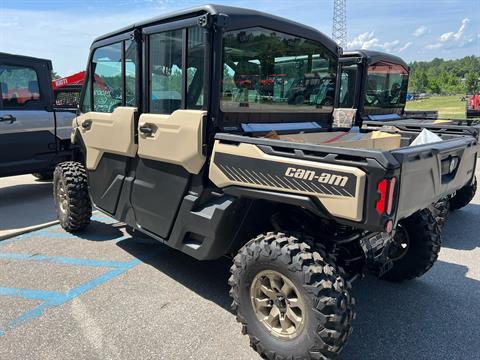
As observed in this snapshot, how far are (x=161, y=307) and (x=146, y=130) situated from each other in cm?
148

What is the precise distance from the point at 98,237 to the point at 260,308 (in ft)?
9.52

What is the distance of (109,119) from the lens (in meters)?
4.02

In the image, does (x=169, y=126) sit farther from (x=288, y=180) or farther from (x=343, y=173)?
(x=343, y=173)

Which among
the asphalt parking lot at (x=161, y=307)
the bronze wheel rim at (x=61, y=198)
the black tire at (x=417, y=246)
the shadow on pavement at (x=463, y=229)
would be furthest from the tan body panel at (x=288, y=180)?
the shadow on pavement at (x=463, y=229)

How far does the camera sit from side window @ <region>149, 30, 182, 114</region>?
10.6ft

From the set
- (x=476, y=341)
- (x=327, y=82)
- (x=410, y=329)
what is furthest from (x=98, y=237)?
(x=476, y=341)

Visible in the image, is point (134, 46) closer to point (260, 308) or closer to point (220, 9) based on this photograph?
point (220, 9)

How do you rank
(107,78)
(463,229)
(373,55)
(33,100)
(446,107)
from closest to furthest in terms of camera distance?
(107,78) < (463,229) < (33,100) < (373,55) < (446,107)

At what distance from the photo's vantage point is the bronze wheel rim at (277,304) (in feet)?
8.48

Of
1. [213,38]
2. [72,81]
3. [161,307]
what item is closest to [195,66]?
[213,38]

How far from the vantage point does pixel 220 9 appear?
2926 mm

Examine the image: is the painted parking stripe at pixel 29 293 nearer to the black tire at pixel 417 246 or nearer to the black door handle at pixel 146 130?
the black door handle at pixel 146 130

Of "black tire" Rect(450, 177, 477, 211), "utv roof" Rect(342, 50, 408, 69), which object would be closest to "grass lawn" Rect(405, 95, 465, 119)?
"utv roof" Rect(342, 50, 408, 69)

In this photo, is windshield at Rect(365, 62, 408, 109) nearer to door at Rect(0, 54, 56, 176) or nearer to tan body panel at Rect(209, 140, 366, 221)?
tan body panel at Rect(209, 140, 366, 221)
